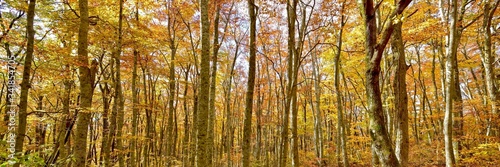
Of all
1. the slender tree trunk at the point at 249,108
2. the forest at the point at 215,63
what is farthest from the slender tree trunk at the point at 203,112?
the slender tree trunk at the point at 249,108

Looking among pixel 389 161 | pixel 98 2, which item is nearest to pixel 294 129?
pixel 389 161

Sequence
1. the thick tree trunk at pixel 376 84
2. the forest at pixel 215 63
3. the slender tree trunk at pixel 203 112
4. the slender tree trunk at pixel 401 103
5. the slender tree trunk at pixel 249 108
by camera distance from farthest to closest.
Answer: the slender tree trunk at pixel 249 108 → the slender tree trunk at pixel 401 103 → the slender tree trunk at pixel 203 112 → the forest at pixel 215 63 → the thick tree trunk at pixel 376 84

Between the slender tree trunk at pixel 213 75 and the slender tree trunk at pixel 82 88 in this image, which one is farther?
the slender tree trunk at pixel 213 75

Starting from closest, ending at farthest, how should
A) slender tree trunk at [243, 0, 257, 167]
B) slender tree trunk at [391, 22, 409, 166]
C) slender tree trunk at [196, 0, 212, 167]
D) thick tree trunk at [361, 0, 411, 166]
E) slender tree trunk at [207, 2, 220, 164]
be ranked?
1. thick tree trunk at [361, 0, 411, 166]
2. slender tree trunk at [196, 0, 212, 167]
3. slender tree trunk at [391, 22, 409, 166]
4. slender tree trunk at [243, 0, 257, 167]
5. slender tree trunk at [207, 2, 220, 164]

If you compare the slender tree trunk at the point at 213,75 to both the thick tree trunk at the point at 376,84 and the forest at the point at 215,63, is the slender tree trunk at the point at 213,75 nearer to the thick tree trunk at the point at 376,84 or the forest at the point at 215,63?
the forest at the point at 215,63

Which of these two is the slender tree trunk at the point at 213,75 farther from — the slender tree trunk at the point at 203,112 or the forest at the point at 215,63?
the slender tree trunk at the point at 203,112

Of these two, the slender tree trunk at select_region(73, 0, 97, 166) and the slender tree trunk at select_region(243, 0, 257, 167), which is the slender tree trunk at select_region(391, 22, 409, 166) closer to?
the slender tree trunk at select_region(243, 0, 257, 167)

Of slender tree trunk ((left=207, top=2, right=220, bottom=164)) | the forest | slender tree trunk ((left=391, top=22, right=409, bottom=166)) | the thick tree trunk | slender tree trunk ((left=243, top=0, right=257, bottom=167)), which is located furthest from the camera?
slender tree trunk ((left=207, top=2, right=220, bottom=164))

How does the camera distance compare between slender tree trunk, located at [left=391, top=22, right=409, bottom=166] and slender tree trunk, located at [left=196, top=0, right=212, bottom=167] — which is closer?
slender tree trunk, located at [left=196, top=0, right=212, bottom=167]

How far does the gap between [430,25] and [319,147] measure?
10269 millimetres

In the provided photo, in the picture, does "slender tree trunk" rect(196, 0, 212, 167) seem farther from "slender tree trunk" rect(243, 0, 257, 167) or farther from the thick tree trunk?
the thick tree trunk

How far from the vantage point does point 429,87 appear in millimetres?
21828

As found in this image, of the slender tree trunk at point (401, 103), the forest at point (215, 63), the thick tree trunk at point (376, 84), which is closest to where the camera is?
the thick tree trunk at point (376, 84)

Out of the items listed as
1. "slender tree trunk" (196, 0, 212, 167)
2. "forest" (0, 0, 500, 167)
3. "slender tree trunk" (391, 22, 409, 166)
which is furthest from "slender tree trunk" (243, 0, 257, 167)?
"slender tree trunk" (391, 22, 409, 166)
